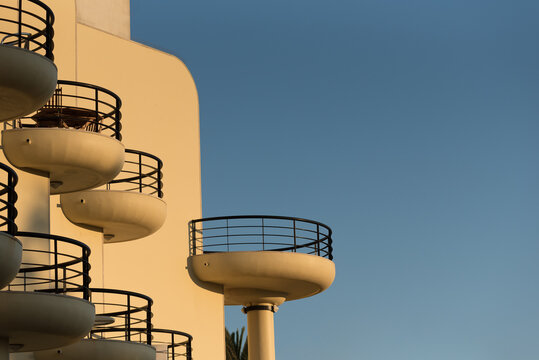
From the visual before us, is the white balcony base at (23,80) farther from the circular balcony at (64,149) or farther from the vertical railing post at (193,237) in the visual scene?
the vertical railing post at (193,237)

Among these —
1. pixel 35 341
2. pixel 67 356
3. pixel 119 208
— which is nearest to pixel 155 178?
pixel 119 208

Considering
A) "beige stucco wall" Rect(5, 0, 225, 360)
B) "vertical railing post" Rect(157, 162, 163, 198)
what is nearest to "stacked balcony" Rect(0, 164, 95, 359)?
"beige stucco wall" Rect(5, 0, 225, 360)

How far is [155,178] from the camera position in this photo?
25.8m

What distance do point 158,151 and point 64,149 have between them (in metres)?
7.85

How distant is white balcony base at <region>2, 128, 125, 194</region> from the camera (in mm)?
20734

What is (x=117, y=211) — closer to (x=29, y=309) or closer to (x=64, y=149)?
(x=64, y=149)

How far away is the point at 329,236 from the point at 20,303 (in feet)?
45.3

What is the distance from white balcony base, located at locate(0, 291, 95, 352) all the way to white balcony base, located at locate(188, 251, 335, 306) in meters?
9.61

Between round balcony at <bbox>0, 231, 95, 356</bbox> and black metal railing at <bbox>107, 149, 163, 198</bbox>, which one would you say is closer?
round balcony at <bbox>0, 231, 95, 356</bbox>

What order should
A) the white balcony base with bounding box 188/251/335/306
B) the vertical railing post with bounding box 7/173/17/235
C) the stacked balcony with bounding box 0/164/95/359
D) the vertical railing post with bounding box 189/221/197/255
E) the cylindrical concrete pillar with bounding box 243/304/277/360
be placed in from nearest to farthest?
the stacked balcony with bounding box 0/164/95/359 < the vertical railing post with bounding box 7/173/17/235 < the white balcony base with bounding box 188/251/335/306 < the vertical railing post with bounding box 189/221/197/255 < the cylindrical concrete pillar with bounding box 243/304/277/360

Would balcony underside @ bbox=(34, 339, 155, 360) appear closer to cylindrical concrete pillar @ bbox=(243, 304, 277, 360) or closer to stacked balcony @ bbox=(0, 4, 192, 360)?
stacked balcony @ bbox=(0, 4, 192, 360)

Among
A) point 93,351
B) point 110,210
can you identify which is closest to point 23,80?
point 93,351

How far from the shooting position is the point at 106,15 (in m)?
31.2

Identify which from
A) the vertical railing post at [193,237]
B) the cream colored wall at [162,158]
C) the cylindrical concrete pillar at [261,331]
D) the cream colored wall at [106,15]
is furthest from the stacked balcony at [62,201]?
the cream colored wall at [106,15]
